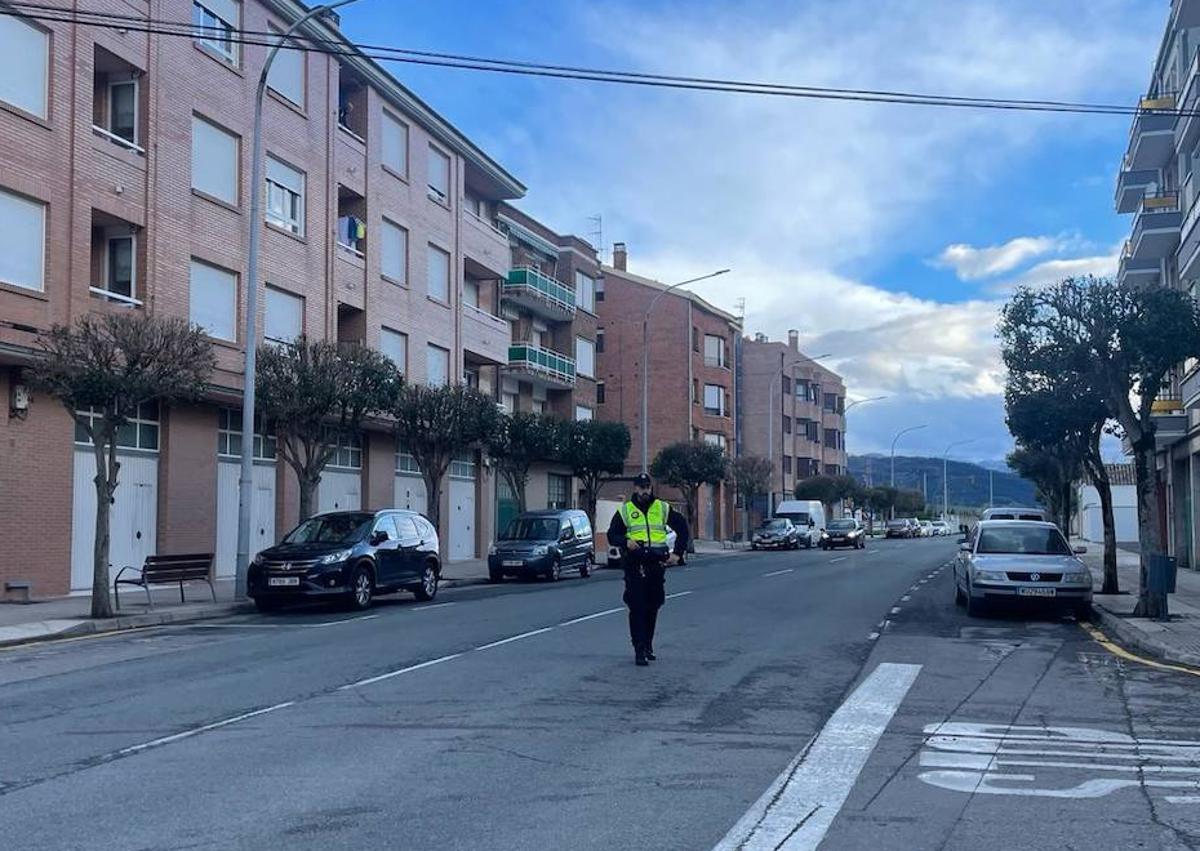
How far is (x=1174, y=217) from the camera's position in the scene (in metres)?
29.6

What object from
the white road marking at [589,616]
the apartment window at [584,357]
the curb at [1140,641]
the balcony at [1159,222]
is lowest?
the curb at [1140,641]

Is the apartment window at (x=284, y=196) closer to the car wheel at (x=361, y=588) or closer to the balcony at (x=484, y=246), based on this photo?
the balcony at (x=484, y=246)

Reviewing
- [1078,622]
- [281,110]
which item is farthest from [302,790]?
[281,110]

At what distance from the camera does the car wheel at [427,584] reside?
70.3 feet

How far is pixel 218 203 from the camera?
25.4 meters

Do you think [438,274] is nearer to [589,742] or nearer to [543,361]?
[543,361]

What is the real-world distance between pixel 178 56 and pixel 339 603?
11676 millimetres

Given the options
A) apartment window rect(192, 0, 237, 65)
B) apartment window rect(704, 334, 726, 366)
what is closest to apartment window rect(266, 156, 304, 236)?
apartment window rect(192, 0, 237, 65)

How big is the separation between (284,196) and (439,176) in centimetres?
890

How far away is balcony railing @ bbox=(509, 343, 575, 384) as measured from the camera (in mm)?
43438

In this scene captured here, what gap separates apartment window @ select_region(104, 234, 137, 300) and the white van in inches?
1491

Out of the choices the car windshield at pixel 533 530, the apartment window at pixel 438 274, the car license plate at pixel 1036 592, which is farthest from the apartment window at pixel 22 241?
the car license plate at pixel 1036 592

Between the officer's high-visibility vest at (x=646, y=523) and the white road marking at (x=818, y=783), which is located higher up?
the officer's high-visibility vest at (x=646, y=523)

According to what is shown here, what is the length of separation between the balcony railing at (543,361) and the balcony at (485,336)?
114 cm
